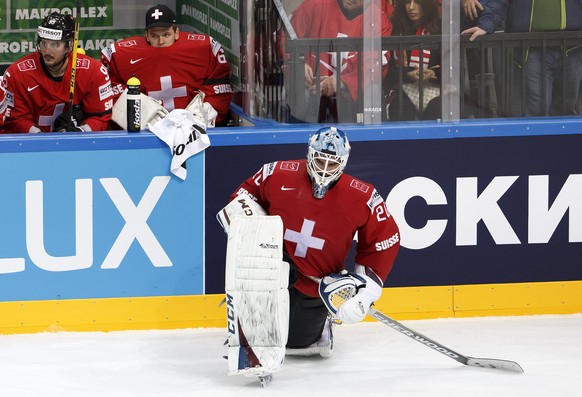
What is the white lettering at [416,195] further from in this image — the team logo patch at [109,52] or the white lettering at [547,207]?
the team logo patch at [109,52]

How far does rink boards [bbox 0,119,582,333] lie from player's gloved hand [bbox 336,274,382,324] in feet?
2.48

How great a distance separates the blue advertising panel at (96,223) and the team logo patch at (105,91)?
752 mm

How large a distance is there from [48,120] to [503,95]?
2200 mm

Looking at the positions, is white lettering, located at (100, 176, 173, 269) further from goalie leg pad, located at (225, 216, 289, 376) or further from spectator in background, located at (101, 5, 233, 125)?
spectator in background, located at (101, 5, 233, 125)

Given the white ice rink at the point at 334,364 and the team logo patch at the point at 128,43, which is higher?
the team logo patch at the point at 128,43

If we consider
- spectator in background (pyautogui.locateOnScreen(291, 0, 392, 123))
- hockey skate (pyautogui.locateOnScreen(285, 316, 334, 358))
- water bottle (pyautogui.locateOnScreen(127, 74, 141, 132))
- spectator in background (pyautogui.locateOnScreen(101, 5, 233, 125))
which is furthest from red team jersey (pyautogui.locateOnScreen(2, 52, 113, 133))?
hockey skate (pyautogui.locateOnScreen(285, 316, 334, 358))

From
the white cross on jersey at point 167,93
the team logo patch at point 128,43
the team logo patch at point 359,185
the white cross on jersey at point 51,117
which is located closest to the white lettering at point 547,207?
the team logo patch at point 359,185

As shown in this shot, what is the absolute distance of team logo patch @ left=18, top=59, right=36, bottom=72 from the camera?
21.6 ft

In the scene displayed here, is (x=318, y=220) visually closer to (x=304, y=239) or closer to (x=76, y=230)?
(x=304, y=239)

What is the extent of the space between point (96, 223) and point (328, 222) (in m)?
1.07

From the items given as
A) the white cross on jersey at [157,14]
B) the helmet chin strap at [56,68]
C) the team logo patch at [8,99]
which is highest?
the white cross on jersey at [157,14]

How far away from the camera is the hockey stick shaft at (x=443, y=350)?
18.0ft

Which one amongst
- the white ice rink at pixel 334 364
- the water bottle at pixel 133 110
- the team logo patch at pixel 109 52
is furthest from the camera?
the team logo patch at pixel 109 52

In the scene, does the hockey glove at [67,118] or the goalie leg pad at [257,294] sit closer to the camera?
the goalie leg pad at [257,294]
